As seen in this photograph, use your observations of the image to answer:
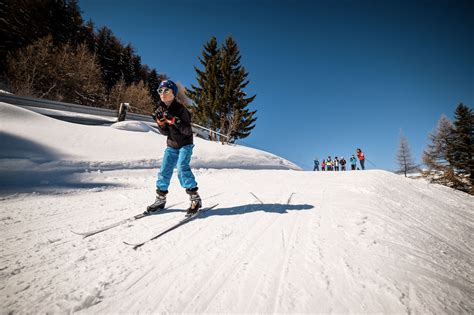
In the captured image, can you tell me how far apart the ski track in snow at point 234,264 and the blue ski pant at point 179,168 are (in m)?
0.48

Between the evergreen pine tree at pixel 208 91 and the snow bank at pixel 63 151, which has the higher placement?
the evergreen pine tree at pixel 208 91

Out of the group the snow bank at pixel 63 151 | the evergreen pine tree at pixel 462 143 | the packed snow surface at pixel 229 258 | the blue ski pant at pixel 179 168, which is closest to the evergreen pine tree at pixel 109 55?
the snow bank at pixel 63 151

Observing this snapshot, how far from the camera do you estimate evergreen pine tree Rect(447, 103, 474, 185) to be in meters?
14.2

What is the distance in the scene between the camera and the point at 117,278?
1.34 m

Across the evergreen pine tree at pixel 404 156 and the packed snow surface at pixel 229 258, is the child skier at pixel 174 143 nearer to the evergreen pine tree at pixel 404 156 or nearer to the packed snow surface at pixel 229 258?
the packed snow surface at pixel 229 258

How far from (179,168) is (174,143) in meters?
0.43

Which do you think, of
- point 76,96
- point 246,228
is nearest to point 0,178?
point 246,228

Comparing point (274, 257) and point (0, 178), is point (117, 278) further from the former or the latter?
point (0, 178)

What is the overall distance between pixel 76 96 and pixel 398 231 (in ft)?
91.2

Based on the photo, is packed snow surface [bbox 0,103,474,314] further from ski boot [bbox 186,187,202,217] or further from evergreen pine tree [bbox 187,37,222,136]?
evergreen pine tree [bbox 187,37,222,136]

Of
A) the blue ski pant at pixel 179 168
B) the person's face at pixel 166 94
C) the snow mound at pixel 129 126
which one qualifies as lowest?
the blue ski pant at pixel 179 168

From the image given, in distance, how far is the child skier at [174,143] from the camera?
2.92m

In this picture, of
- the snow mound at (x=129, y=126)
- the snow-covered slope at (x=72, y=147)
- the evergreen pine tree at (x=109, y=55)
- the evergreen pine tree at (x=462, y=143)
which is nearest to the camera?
the snow-covered slope at (x=72, y=147)

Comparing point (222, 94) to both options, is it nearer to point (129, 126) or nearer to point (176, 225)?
point (129, 126)
